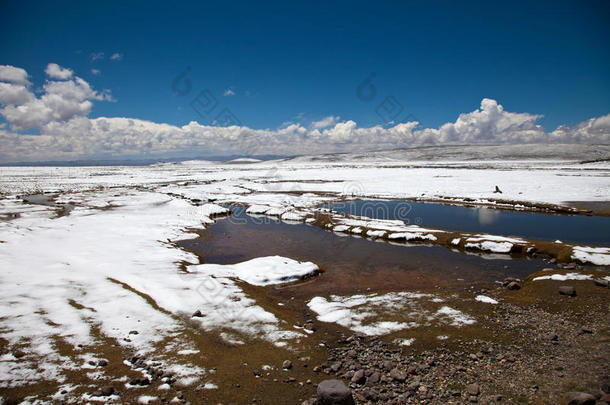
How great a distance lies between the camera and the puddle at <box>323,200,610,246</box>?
1998 cm

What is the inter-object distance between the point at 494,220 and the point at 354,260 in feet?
52.1

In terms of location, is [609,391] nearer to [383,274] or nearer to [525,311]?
[525,311]

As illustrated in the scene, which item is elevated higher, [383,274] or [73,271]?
[73,271]

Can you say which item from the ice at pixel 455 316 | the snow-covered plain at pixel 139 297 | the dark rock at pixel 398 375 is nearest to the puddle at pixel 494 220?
the snow-covered plain at pixel 139 297

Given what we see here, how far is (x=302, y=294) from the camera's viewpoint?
12109 mm

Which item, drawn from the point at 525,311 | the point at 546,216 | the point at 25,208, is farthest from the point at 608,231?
the point at 25,208

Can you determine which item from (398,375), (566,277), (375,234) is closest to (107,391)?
(398,375)

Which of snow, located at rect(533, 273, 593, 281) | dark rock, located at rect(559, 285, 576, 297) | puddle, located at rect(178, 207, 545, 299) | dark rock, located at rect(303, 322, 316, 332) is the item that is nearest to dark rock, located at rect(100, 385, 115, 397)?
dark rock, located at rect(303, 322, 316, 332)

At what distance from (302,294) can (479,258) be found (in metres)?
10.3

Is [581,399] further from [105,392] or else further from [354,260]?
[354,260]

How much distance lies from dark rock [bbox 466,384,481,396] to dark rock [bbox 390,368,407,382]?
4.14 ft

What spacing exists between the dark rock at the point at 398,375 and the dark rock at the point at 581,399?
9.56 feet

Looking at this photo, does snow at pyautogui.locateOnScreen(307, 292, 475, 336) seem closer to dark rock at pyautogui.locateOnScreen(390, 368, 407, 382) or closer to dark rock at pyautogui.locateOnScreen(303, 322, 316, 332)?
dark rock at pyautogui.locateOnScreen(303, 322, 316, 332)

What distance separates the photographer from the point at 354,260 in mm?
16297
